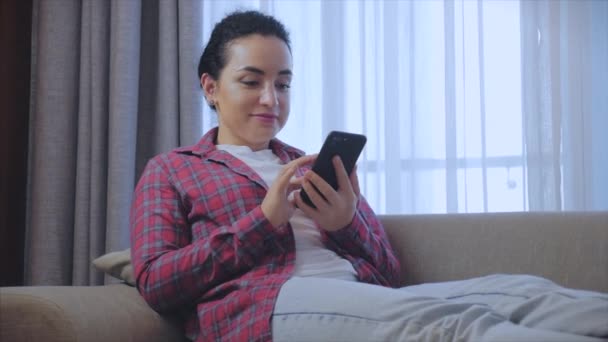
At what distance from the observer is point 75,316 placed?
1.06m

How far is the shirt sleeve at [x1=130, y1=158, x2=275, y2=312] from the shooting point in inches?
49.1

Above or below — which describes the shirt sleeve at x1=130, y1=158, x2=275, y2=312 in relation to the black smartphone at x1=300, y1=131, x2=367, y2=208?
below

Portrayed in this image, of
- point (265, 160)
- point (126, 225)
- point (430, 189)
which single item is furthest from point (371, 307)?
point (126, 225)

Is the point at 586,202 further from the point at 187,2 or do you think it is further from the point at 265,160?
the point at 187,2

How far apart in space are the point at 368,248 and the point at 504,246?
0.34 m

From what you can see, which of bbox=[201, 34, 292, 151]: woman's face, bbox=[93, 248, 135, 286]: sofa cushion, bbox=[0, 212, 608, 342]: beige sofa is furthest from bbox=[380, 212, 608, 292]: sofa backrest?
bbox=[93, 248, 135, 286]: sofa cushion

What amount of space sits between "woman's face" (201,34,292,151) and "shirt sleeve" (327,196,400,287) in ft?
0.91

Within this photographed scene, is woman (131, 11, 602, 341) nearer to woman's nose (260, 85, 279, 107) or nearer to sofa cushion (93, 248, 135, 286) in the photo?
woman's nose (260, 85, 279, 107)

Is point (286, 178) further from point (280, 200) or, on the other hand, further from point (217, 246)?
point (217, 246)

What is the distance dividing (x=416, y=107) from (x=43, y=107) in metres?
1.22

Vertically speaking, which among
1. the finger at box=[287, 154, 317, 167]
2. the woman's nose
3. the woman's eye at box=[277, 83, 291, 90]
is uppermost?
the woman's eye at box=[277, 83, 291, 90]

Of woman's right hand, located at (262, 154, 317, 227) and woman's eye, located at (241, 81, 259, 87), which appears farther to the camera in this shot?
woman's eye, located at (241, 81, 259, 87)

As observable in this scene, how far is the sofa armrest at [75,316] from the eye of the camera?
1.02 metres

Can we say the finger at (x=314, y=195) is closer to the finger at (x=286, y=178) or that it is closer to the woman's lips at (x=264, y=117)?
the finger at (x=286, y=178)
